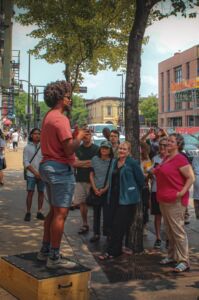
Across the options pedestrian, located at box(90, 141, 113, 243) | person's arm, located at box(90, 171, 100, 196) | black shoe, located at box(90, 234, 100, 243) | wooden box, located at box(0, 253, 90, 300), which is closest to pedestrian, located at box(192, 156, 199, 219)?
pedestrian, located at box(90, 141, 113, 243)

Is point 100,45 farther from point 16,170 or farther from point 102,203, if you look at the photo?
point 102,203

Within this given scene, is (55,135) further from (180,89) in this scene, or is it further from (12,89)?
(180,89)

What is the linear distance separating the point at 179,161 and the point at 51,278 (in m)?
2.37

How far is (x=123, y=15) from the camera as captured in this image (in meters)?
17.0

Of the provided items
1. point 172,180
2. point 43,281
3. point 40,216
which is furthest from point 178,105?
point 43,281

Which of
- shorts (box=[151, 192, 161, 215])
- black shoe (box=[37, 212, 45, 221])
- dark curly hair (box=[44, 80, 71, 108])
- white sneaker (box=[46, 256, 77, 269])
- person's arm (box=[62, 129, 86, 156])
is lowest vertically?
black shoe (box=[37, 212, 45, 221])

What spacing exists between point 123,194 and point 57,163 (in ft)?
6.65

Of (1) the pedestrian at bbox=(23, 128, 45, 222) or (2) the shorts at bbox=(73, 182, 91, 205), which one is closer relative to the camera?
(2) the shorts at bbox=(73, 182, 91, 205)

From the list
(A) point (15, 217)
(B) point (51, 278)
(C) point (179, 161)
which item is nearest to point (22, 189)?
(A) point (15, 217)

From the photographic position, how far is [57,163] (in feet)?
15.8

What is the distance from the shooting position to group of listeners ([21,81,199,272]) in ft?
15.8

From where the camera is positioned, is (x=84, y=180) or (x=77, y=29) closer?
(x=84, y=180)

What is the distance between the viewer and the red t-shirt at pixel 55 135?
4.72 metres

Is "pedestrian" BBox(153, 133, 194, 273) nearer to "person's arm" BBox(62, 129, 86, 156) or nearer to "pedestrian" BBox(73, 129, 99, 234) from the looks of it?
"person's arm" BBox(62, 129, 86, 156)
